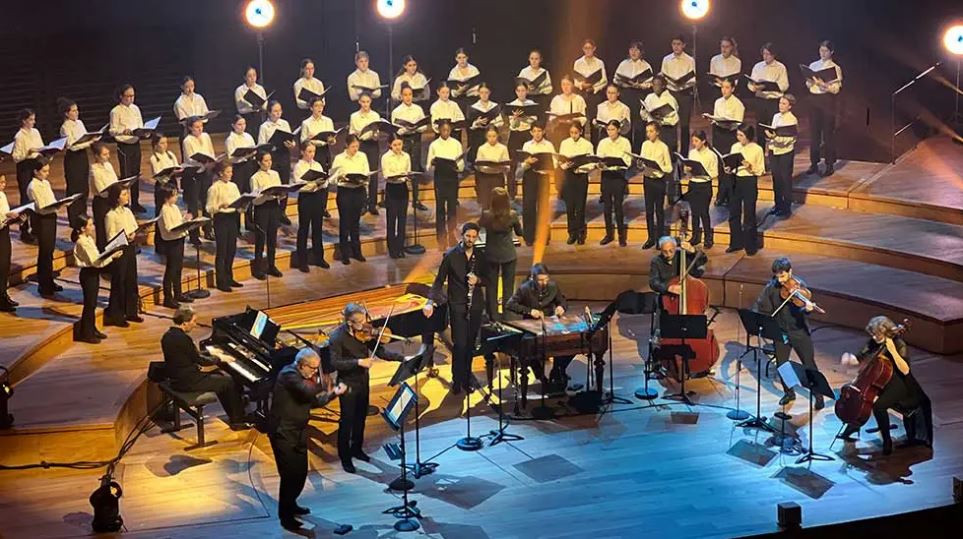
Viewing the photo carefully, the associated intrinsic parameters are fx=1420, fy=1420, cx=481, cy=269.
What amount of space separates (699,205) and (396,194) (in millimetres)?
2845

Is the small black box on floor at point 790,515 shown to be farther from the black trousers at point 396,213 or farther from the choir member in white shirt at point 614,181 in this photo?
the black trousers at point 396,213

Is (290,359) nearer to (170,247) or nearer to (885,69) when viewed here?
(170,247)

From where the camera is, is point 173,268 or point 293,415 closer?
point 293,415

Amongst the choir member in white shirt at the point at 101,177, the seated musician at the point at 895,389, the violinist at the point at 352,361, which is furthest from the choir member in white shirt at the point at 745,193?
the choir member in white shirt at the point at 101,177

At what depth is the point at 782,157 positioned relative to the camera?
13789mm

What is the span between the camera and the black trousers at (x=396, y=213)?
43.9ft

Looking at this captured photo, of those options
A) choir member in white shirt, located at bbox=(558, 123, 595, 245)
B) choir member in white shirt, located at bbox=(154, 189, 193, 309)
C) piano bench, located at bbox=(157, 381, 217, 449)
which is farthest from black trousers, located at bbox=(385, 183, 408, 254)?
piano bench, located at bbox=(157, 381, 217, 449)

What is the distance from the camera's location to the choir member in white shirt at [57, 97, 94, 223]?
13195mm

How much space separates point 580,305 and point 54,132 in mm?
7433

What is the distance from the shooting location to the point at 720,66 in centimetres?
1445

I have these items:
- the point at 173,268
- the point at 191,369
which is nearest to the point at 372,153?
the point at 173,268

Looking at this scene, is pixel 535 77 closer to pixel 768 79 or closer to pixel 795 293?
pixel 768 79

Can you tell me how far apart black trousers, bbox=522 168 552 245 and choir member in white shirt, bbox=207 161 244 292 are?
9.23 feet

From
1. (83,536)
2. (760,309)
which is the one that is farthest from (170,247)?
(760,309)
